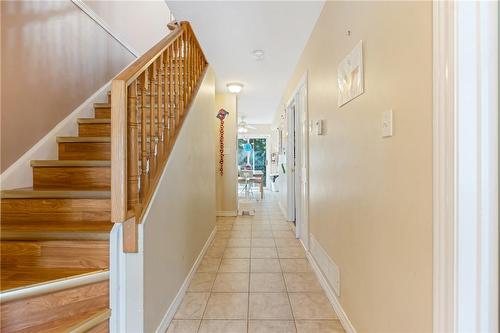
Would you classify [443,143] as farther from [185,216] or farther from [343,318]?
→ [185,216]

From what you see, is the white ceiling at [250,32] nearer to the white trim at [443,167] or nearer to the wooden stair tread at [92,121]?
the wooden stair tread at [92,121]

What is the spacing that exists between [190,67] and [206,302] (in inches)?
84.9

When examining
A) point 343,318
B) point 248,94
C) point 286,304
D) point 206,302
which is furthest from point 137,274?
point 248,94

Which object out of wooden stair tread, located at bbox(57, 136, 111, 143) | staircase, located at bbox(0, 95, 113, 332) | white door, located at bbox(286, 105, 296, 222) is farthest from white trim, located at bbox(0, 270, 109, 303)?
white door, located at bbox(286, 105, 296, 222)

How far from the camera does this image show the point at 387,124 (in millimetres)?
1150

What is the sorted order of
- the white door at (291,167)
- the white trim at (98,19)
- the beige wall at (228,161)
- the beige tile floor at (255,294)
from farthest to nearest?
the beige wall at (228,161) < the white door at (291,167) < the white trim at (98,19) < the beige tile floor at (255,294)

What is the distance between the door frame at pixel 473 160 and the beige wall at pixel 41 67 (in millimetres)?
2558

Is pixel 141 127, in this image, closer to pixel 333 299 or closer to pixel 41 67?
pixel 41 67

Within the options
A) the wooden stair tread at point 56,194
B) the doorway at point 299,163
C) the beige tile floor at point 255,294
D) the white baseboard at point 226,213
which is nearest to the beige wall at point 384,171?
the beige tile floor at point 255,294

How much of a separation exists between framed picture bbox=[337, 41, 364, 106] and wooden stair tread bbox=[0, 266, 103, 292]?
1758 mm

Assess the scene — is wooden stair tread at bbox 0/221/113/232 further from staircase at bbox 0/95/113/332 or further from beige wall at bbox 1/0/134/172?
beige wall at bbox 1/0/134/172

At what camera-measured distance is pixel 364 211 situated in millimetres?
1415

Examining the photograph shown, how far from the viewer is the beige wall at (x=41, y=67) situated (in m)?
1.83

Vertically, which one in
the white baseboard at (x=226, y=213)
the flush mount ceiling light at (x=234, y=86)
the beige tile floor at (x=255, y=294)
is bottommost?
the beige tile floor at (x=255, y=294)
